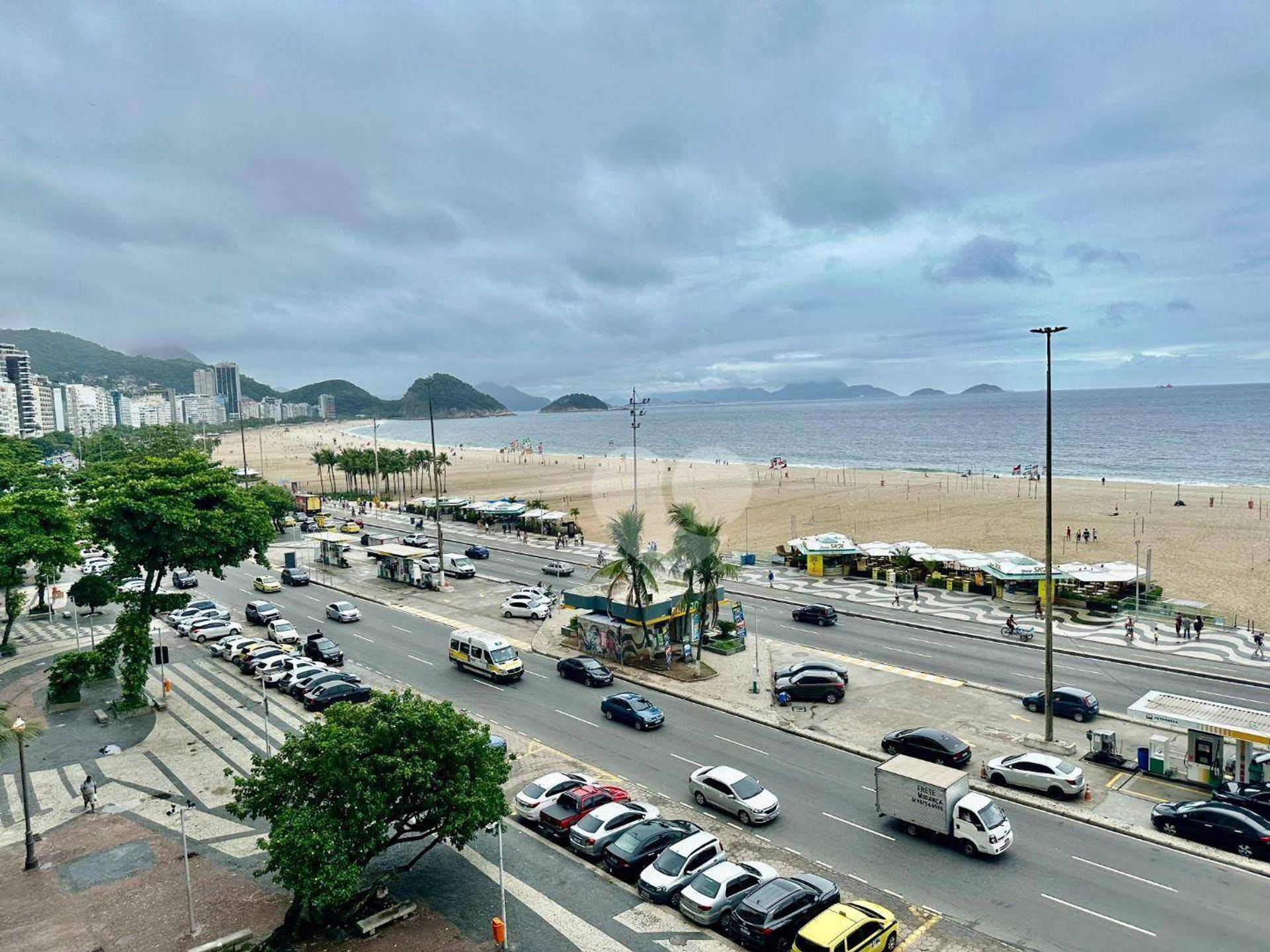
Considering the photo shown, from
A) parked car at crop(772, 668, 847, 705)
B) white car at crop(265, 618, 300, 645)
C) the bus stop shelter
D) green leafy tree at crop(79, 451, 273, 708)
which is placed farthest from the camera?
white car at crop(265, 618, 300, 645)

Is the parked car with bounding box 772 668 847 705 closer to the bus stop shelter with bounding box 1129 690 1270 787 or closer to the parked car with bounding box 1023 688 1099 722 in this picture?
the parked car with bounding box 1023 688 1099 722

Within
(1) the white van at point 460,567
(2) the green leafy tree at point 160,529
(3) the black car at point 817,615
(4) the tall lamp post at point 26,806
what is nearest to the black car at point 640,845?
(4) the tall lamp post at point 26,806

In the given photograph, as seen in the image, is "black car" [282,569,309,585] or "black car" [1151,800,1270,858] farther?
"black car" [282,569,309,585]

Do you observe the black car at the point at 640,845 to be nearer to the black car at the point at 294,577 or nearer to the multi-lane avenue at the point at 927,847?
→ the multi-lane avenue at the point at 927,847

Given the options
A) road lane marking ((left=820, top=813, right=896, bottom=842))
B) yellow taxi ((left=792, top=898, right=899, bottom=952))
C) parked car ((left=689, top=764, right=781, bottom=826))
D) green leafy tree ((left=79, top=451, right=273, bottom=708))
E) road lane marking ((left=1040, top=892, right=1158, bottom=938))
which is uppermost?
green leafy tree ((left=79, top=451, right=273, bottom=708))

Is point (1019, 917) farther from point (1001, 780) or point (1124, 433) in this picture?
point (1124, 433)

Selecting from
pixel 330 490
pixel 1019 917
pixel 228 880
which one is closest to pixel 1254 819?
pixel 1019 917

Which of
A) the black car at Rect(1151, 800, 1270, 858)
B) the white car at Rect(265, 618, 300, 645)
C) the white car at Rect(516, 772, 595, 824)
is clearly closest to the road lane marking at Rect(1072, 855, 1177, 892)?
the black car at Rect(1151, 800, 1270, 858)
